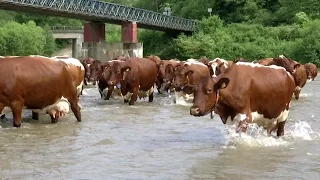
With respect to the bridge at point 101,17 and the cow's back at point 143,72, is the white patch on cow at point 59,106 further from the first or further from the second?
the bridge at point 101,17

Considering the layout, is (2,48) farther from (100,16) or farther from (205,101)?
(205,101)

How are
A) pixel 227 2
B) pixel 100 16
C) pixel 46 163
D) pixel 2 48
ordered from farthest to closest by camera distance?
1. pixel 227 2
2. pixel 2 48
3. pixel 100 16
4. pixel 46 163

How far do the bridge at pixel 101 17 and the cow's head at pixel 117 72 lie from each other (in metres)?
35.0

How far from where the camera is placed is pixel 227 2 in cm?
8000

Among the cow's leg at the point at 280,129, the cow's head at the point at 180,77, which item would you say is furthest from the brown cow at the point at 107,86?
the cow's leg at the point at 280,129

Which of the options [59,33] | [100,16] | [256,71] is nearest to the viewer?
[256,71]

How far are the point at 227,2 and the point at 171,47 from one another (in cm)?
1139

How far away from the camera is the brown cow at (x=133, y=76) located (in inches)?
726

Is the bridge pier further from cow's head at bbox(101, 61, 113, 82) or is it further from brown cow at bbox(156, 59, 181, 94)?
cow's head at bbox(101, 61, 113, 82)

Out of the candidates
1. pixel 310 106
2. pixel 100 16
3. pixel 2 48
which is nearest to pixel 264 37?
pixel 100 16

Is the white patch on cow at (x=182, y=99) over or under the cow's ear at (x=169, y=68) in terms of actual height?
under

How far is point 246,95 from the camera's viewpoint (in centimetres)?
1020

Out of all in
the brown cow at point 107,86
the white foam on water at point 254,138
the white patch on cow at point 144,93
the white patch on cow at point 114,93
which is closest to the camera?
the white foam on water at point 254,138

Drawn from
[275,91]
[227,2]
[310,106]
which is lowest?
[310,106]
